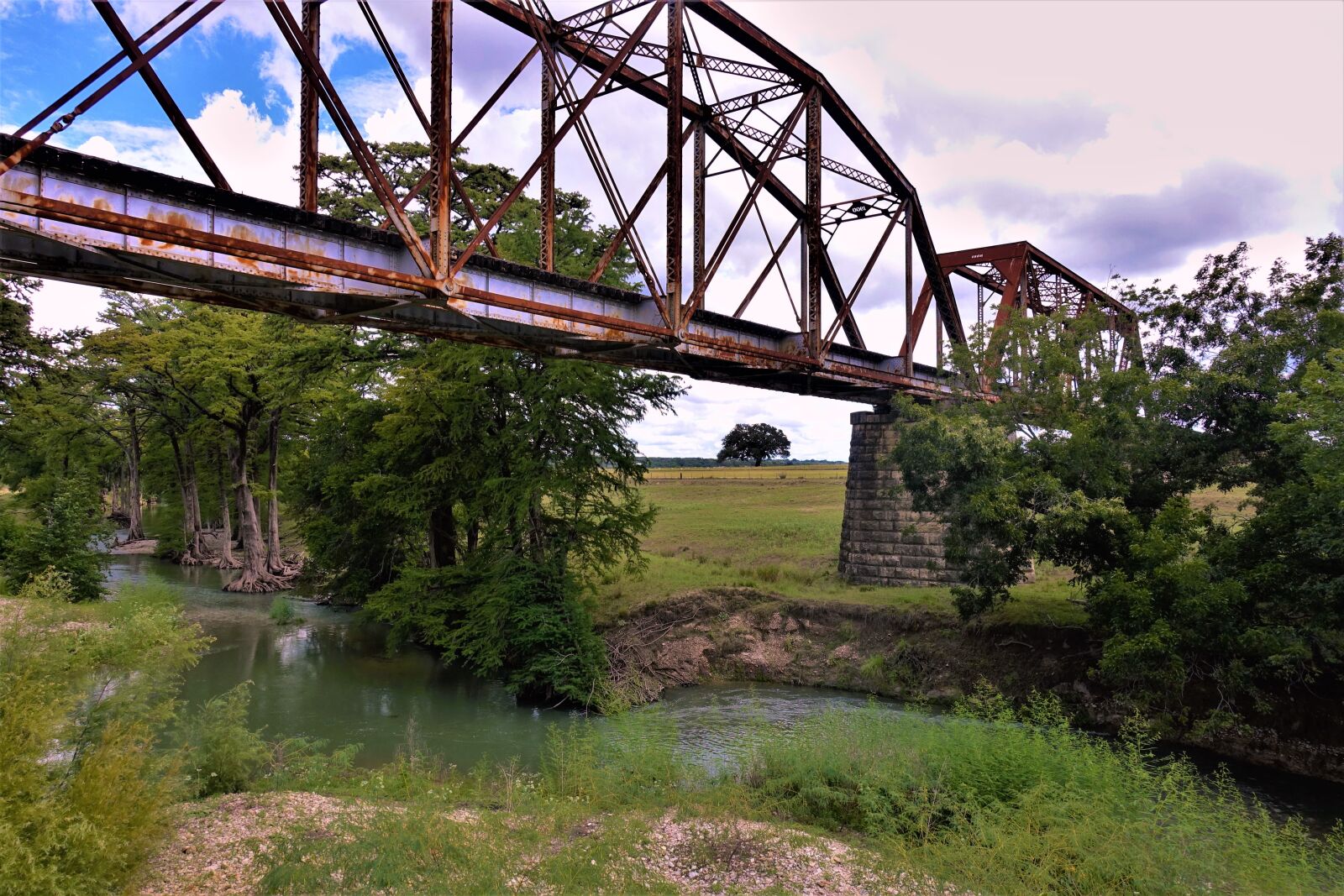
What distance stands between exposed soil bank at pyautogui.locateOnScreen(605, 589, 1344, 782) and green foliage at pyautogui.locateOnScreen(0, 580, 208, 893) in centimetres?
1074

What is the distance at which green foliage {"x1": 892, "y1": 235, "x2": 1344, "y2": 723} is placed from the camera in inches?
530

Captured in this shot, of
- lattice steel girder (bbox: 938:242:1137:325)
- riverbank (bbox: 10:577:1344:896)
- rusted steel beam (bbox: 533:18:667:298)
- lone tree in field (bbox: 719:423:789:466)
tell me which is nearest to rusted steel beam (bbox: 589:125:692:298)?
rusted steel beam (bbox: 533:18:667:298)

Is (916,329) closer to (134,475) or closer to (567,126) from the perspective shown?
(567,126)

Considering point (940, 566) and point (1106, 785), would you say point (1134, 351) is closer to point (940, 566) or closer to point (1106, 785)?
point (940, 566)

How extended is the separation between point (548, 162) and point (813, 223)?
854cm

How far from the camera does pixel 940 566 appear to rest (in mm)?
23359

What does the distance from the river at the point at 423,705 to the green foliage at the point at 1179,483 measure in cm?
228

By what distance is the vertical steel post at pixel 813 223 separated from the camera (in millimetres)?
18422

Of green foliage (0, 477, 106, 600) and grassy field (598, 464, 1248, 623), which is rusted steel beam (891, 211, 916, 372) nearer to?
grassy field (598, 464, 1248, 623)

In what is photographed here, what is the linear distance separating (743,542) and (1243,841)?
26.9 meters

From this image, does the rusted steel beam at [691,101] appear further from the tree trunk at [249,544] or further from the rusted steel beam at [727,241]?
the tree trunk at [249,544]

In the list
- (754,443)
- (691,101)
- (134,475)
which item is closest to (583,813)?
(691,101)

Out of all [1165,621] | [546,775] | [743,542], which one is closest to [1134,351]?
[1165,621]

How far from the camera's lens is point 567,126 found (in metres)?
11.9
